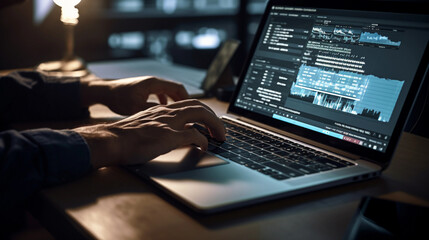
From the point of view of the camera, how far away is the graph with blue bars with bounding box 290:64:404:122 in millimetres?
789

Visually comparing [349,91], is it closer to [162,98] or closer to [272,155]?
[272,155]

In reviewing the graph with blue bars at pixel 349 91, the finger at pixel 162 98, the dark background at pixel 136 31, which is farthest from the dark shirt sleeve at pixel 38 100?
the dark background at pixel 136 31

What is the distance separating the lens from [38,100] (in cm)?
108

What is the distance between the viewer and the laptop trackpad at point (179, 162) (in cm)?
72

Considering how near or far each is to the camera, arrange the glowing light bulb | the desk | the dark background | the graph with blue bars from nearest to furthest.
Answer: the desk
the graph with blue bars
the glowing light bulb
the dark background

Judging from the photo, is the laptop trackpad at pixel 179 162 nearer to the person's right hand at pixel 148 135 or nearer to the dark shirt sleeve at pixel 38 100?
the person's right hand at pixel 148 135

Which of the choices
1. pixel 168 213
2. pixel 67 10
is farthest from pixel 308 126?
pixel 67 10

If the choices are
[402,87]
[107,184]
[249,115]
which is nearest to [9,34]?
[249,115]

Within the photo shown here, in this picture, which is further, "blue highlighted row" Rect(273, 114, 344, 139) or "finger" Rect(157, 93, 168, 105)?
"finger" Rect(157, 93, 168, 105)

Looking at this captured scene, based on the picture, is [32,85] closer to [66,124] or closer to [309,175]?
[66,124]

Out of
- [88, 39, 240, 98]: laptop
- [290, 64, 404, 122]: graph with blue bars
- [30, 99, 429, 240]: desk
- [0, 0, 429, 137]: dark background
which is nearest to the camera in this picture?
[30, 99, 429, 240]: desk

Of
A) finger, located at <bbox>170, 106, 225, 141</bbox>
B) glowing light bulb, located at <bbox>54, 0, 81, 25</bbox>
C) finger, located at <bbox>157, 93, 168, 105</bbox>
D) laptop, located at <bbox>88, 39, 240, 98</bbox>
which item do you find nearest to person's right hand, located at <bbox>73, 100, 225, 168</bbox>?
finger, located at <bbox>170, 106, 225, 141</bbox>

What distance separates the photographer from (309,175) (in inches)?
28.1

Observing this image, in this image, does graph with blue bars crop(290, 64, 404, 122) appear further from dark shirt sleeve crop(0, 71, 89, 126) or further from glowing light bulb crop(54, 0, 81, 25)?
glowing light bulb crop(54, 0, 81, 25)
